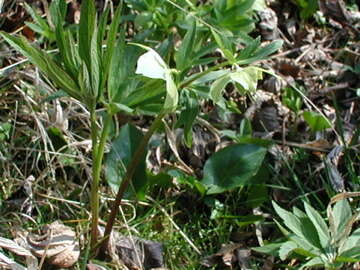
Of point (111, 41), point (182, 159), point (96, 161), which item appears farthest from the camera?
point (182, 159)

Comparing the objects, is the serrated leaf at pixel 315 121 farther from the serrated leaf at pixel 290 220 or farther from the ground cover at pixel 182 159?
the serrated leaf at pixel 290 220

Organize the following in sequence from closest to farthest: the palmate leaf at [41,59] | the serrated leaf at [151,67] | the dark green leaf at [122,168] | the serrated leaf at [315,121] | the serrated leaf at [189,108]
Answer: the serrated leaf at [151,67], the palmate leaf at [41,59], the serrated leaf at [189,108], the dark green leaf at [122,168], the serrated leaf at [315,121]

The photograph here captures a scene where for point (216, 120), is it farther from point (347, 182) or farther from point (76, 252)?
point (76, 252)

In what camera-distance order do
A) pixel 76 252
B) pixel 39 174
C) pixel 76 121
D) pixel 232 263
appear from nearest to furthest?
1. pixel 76 252
2. pixel 232 263
3. pixel 39 174
4. pixel 76 121

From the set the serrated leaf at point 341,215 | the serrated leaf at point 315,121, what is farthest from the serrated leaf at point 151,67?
the serrated leaf at point 315,121

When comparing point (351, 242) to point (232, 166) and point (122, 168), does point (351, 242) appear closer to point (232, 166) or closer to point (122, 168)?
point (232, 166)

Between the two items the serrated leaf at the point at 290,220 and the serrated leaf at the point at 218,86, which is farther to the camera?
the serrated leaf at the point at 290,220

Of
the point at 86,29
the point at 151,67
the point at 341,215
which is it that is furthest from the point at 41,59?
the point at 341,215

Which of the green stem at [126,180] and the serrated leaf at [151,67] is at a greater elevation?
the serrated leaf at [151,67]

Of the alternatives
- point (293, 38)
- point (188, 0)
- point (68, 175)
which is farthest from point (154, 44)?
point (293, 38)
